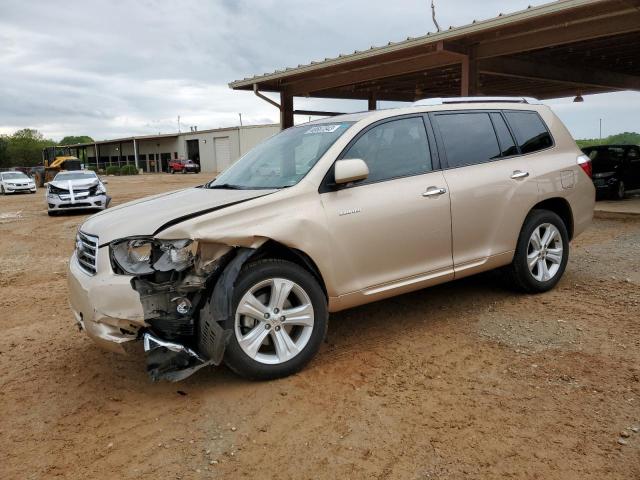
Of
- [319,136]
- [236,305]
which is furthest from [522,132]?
[236,305]

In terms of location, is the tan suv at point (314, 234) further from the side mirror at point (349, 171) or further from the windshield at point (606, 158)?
the windshield at point (606, 158)

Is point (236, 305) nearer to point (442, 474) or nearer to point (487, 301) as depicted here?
point (442, 474)

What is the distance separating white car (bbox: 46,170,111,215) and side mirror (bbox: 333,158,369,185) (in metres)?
14.2

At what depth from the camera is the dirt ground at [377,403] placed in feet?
8.58

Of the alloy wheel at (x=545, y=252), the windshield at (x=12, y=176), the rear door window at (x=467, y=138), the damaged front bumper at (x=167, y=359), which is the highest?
the windshield at (x=12, y=176)

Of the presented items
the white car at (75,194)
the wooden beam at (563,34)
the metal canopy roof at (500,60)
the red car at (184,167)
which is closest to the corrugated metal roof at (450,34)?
the metal canopy roof at (500,60)

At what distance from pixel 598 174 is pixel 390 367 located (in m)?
12.0

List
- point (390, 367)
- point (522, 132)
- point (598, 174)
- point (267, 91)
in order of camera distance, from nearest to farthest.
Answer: point (390, 367) → point (522, 132) → point (598, 174) → point (267, 91)

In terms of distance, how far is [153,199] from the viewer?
4219 millimetres

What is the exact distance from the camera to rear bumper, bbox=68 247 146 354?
10.3ft

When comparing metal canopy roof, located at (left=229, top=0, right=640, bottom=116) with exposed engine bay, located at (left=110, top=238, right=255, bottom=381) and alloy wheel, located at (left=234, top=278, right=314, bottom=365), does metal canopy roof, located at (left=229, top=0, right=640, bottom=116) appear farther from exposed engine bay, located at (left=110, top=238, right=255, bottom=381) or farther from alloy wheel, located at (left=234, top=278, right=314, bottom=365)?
exposed engine bay, located at (left=110, top=238, right=255, bottom=381)

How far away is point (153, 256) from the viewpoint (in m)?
3.30

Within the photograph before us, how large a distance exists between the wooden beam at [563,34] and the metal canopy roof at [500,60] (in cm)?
2

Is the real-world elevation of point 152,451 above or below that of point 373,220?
below
